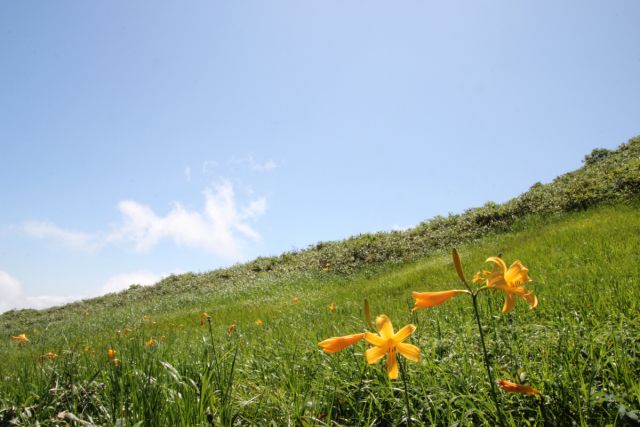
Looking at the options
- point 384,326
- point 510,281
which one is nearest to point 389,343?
point 384,326

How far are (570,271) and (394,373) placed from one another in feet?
17.9

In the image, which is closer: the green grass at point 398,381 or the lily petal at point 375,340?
the lily petal at point 375,340

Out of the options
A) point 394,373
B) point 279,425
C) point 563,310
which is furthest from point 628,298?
point 394,373

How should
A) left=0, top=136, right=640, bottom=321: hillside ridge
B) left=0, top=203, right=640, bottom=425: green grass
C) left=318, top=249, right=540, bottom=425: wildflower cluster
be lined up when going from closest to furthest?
left=318, top=249, right=540, bottom=425: wildflower cluster < left=0, top=203, right=640, bottom=425: green grass < left=0, top=136, right=640, bottom=321: hillside ridge

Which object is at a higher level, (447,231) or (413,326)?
(447,231)

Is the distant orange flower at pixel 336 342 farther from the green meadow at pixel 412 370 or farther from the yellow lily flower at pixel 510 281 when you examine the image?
the yellow lily flower at pixel 510 281

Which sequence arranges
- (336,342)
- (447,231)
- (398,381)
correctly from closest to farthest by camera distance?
(336,342) < (398,381) < (447,231)

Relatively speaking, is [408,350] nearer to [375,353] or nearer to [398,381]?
[375,353]

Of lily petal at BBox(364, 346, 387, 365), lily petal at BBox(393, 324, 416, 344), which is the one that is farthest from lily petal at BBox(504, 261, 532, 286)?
lily petal at BBox(364, 346, 387, 365)

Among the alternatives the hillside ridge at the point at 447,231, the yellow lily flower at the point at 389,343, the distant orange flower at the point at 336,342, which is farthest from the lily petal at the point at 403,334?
the hillside ridge at the point at 447,231

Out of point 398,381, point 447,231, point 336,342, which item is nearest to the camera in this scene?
point 336,342

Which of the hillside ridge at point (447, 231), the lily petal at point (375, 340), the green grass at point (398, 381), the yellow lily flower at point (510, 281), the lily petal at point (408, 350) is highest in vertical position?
the hillside ridge at point (447, 231)

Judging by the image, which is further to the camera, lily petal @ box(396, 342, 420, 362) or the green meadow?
the green meadow

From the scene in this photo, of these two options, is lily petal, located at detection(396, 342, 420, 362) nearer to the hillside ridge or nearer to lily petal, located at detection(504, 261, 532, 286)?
lily petal, located at detection(504, 261, 532, 286)
